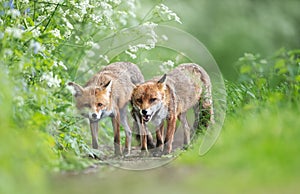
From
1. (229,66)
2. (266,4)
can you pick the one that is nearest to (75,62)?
(229,66)

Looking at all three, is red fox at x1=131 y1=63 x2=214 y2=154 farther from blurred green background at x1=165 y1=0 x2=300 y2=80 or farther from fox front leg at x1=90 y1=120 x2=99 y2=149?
blurred green background at x1=165 y1=0 x2=300 y2=80

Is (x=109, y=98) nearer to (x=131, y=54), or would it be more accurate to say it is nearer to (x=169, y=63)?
(x=131, y=54)

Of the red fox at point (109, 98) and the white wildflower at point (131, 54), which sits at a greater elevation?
the white wildflower at point (131, 54)

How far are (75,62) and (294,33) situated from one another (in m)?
4.97

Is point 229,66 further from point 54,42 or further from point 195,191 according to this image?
point 195,191

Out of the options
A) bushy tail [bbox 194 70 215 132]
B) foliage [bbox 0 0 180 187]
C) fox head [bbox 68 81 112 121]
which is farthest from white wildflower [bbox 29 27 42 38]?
bushy tail [bbox 194 70 215 132]

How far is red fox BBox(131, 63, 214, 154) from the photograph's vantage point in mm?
6266

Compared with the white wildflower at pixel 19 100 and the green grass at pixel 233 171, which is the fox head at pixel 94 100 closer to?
the green grass at pixel 233 171

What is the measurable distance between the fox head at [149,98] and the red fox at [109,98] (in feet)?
0.63

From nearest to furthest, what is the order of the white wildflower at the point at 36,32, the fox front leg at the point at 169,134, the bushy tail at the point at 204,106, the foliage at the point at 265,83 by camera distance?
1. the white wildflower at the point at 36,32
2. the foliage at the point at 265,83
3. the fox front leg at the point at 169,134
4. the bushy tail at the point at 204,106

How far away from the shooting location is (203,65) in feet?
24.0

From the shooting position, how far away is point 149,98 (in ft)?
20.5

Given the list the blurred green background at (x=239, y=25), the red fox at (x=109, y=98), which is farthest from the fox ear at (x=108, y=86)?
the blurred green background at (x=239, y=25)

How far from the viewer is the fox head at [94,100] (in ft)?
21.0
